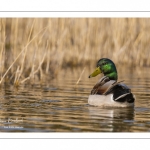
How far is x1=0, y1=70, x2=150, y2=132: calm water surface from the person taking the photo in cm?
906

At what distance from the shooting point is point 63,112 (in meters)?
10.3

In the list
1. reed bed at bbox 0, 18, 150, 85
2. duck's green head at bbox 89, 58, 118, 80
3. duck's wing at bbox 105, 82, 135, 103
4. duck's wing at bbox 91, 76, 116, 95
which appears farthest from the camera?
reed bed at bbox 0, 18, 150, 85

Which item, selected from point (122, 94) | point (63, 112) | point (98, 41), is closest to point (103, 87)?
point (122, 94)

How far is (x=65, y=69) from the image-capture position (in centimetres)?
1803

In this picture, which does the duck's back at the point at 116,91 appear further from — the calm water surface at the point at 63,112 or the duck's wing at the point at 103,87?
the calm water surface at the point at 63,112

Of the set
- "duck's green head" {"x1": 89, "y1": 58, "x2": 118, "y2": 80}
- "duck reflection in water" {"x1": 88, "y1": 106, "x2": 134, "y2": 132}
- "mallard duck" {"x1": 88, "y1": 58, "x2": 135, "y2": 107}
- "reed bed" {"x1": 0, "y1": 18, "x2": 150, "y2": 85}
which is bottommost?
"duck reflection in water" {"x1": 88, "y1": 106, "x2": 134, "y2": 132}

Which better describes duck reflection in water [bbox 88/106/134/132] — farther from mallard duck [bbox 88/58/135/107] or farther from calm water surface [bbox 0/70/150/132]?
mallard duck [bbox 88/58/135/107]

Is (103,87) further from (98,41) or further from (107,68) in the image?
(98,41)

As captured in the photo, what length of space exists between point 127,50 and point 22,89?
5.30 m

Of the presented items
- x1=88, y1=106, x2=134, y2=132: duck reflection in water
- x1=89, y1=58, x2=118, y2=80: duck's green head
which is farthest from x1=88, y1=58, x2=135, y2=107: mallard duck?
x1=89, y1=58, x2=118, y2=80: duck's green head

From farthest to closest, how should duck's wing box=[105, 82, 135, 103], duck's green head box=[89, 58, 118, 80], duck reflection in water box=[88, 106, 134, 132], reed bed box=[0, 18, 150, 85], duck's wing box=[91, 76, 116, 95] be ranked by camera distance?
1. reed bed box=[0, 18, 150, 85]
2. duck's green head box=[89, 58, 118, 80]
3. duck's wing box=[91, 76, 116, 95]
4. duck's wing box=[105, 82, 135, 103]
5. duck reflection in water box=[88, 106, 134, 132]

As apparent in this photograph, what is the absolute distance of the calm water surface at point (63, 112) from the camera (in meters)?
9.06

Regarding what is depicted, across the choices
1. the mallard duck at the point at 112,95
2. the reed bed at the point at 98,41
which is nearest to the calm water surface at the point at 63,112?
the mallard duck at the point at 112,95

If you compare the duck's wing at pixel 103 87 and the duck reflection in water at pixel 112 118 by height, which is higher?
the duck's wing at pixel 103 87
